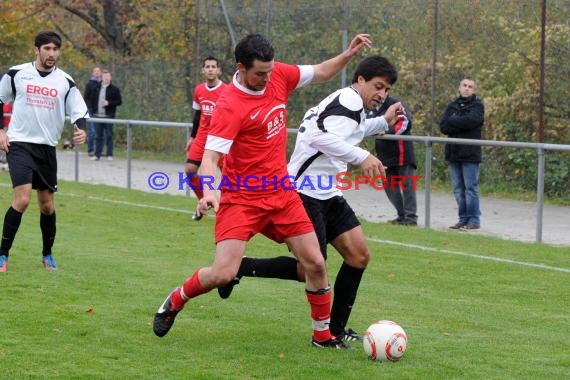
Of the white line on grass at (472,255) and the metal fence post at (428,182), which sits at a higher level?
the metal fence post at (428,182)

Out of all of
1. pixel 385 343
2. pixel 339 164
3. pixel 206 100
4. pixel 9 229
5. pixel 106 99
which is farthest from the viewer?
pixel 106 99

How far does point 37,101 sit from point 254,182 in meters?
3.57

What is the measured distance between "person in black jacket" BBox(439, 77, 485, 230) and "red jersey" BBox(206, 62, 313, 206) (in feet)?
23.9

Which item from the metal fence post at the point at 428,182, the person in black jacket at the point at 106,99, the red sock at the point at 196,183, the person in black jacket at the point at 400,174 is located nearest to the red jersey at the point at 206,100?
the red sock at the point at 196,183

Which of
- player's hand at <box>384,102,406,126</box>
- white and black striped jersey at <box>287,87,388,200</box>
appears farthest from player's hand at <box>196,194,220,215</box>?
player's hand at <box>384,102,406,126</box>

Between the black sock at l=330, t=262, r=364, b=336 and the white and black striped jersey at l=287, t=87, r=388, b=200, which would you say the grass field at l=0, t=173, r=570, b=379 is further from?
the white and black striped jersey at l=287, t=87, r=388, b=200

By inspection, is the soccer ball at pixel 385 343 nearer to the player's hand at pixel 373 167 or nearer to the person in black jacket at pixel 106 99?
the player's hand at pixel 373 167

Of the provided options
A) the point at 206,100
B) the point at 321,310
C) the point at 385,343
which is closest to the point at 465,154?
the point at 206,100

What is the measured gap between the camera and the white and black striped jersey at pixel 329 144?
7.33 metres

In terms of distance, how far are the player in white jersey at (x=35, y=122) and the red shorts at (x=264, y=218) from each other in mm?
3297

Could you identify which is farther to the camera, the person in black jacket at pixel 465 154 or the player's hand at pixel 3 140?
the person in black jacket at pixel 465 154

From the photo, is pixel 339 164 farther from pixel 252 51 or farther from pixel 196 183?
pixel 196 183

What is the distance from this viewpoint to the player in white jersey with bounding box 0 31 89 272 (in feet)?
32.7

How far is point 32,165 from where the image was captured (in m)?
9.95
